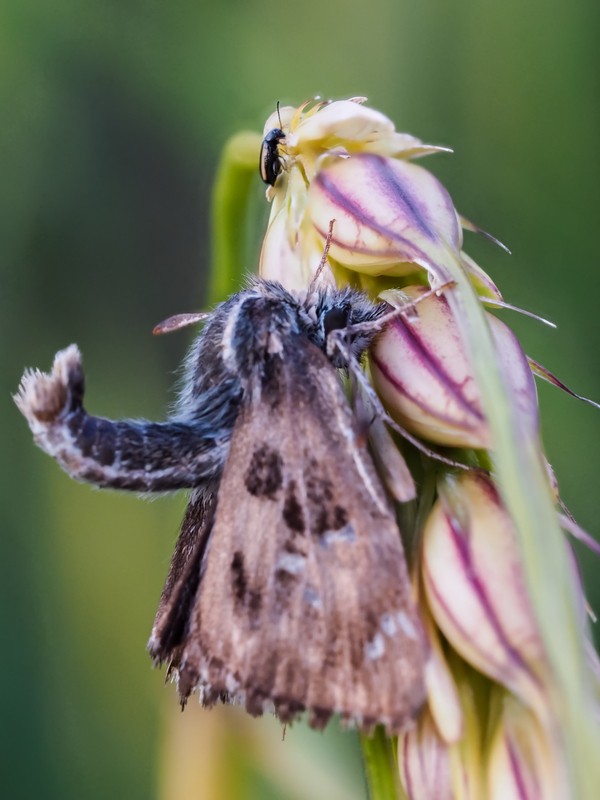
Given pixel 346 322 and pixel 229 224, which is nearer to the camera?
pixel 346 322

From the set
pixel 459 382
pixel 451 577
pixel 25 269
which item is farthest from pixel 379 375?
pixel 25 269

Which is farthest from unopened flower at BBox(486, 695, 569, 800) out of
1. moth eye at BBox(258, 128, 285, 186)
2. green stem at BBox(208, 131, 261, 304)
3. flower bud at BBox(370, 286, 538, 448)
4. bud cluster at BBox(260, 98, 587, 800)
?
green stem at BBox(208, 131, 261, 304)

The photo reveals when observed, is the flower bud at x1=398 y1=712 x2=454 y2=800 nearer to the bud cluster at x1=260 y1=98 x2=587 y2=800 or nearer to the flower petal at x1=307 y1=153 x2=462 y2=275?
the bud cluster at x1=260 y1=98 x2=587 y2=800

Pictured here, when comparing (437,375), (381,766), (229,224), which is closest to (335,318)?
(437,375)

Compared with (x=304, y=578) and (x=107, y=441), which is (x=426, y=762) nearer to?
(x=304, y=578)

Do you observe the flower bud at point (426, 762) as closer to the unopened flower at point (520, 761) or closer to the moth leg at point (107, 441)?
the unopened flower at point (520, 761)

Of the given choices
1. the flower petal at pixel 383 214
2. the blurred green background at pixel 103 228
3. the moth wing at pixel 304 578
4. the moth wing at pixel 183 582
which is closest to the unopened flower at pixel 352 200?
the flower petal at pixel 383 214
